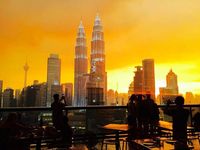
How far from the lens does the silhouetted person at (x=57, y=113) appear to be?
372 centimetres

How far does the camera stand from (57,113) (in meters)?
3.87

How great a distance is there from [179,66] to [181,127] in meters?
17.0

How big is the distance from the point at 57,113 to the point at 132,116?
4.27ft

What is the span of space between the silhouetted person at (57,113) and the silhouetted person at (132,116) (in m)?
1.05

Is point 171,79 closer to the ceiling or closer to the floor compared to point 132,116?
closer to the ceiling

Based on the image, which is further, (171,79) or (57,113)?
(171,79)

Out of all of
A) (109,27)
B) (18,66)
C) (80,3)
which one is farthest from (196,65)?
(18,66)

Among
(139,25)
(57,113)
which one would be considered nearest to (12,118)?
(57,113)

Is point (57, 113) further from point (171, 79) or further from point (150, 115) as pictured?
point (171, 79)

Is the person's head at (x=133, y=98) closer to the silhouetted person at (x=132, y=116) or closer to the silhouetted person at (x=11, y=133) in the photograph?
the silhouetted person at (x=132, y=116)

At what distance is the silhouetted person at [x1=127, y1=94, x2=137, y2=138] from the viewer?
3743mm

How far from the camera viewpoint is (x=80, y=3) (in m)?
13.8

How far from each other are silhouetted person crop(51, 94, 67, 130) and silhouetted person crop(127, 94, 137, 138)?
105cm

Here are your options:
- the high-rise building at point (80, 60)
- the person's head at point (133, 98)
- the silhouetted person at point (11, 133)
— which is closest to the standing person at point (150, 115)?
→ the person's head at point (133, 98)
